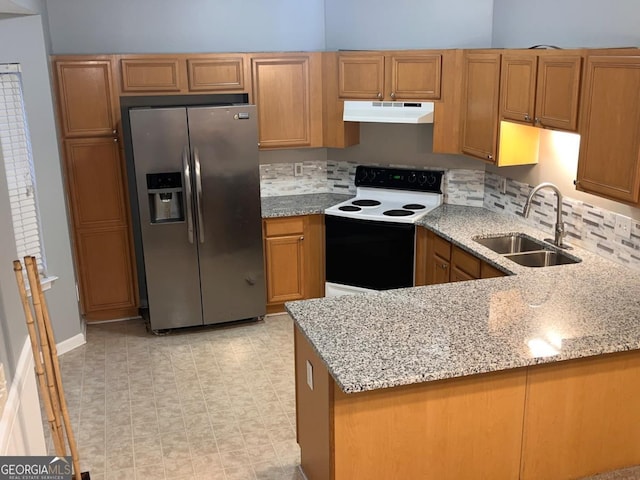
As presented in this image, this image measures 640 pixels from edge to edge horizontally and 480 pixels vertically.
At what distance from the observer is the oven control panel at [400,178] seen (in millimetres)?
5215

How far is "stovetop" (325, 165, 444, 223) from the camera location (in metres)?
4.98

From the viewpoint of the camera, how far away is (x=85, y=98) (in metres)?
4.76

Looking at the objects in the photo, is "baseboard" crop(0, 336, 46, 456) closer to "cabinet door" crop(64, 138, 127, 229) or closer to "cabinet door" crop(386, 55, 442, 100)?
"cabinet door" crop(64, 138, 127, 229)

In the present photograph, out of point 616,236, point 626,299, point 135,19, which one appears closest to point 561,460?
point 626,299

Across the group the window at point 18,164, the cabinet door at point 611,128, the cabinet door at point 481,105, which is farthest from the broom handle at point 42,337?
the cabinet door at point 481,105

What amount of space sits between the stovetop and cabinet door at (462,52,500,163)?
0.58 metres

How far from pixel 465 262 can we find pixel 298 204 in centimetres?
163

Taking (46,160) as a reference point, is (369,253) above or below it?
below

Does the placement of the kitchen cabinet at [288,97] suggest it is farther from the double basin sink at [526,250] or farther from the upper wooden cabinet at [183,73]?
the double basin sink at [526,250]

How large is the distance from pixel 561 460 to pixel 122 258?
3.51m

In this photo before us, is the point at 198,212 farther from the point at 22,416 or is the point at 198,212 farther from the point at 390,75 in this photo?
the point at 22,416

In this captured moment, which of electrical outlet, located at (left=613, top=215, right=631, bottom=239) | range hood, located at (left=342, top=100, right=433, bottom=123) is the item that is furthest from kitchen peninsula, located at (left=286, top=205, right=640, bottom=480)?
range hood, located at (left=342, top=100, right=433, bottom=123)

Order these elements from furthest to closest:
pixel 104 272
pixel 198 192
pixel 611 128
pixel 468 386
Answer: pixel 104 272 → pixel 198 192 → pixel 611 128 → pixel 468 386

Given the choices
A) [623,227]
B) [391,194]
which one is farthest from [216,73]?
[623,227]
